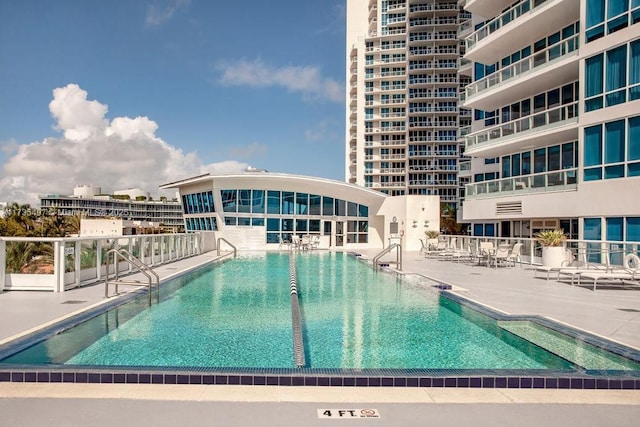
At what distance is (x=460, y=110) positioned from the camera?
199 ft

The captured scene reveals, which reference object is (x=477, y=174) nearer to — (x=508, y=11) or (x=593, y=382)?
(x=508, y=11)

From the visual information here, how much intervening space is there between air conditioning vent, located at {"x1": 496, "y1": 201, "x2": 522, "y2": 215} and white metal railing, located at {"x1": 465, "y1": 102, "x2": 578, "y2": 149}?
3.07 meters

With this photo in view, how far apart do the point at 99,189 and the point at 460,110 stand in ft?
447

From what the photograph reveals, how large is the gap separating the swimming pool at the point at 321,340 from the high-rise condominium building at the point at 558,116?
8.12 metres

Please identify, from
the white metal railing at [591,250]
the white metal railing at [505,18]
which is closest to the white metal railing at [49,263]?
the white metal railing at [591,250]

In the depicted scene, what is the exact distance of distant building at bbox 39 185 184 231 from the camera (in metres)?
143

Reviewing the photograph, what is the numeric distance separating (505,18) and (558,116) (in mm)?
5892

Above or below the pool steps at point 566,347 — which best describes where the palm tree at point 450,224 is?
above

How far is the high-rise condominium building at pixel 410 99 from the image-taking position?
5975cm

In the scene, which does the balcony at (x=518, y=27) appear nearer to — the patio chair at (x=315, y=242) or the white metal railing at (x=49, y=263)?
the patio chair at (x=315, y=242)

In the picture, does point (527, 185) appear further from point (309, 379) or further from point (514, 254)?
point (309, 379)

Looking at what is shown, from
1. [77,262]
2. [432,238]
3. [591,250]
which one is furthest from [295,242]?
[77,262]

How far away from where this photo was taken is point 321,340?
704 centimetres

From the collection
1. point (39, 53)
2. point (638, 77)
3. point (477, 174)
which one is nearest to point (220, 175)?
point (39, 53)
